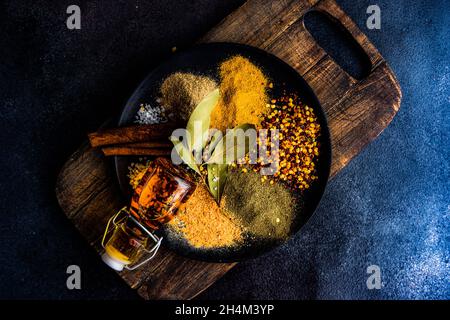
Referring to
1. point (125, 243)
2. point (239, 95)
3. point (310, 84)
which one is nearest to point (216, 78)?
point (239, 95)

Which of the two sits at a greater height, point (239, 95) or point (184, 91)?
point (184, 91)

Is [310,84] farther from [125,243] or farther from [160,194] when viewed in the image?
[125,243]

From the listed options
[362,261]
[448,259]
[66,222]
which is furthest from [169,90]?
[448,259]

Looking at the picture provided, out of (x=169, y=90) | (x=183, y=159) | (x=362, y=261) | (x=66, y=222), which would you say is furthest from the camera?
(x=362, y=261)

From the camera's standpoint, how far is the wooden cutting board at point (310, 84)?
4.11 feet

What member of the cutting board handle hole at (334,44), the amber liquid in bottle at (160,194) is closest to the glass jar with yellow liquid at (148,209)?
the amber liquid in bottle at (160,194)

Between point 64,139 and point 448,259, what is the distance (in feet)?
4.99

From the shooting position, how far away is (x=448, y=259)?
1.67 m

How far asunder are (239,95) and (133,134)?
1.06ft

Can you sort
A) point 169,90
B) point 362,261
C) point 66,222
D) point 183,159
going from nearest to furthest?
point 183,159 → point 169,90 → point 66,222 → point 362,261

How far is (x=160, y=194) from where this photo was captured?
1096mm

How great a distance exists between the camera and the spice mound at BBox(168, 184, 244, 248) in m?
1.23

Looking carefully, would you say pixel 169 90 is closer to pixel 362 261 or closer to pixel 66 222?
pixel 66 222

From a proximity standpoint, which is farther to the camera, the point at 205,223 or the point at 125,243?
the point at 205,223
